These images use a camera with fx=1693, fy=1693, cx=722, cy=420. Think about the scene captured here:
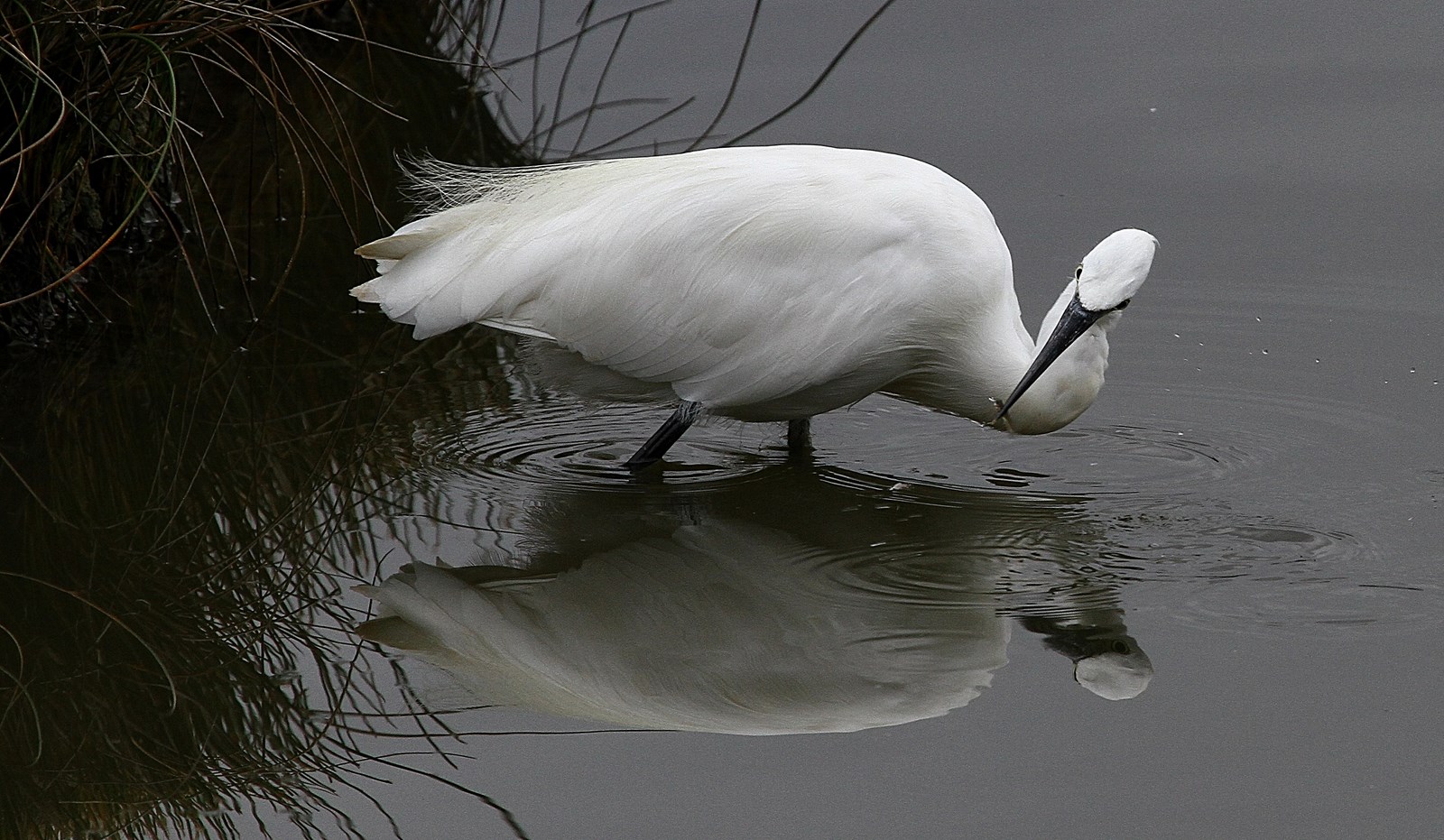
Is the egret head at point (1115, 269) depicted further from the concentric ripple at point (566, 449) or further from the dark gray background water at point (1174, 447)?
the concentric ripple at point (566, 449)

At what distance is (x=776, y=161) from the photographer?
4.75m

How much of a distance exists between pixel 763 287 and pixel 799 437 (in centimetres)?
67

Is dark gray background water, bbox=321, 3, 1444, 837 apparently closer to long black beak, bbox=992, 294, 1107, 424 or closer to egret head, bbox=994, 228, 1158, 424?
long black beak, bbox=992, 294, 1107, 424

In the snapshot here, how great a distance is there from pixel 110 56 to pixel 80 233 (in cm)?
88

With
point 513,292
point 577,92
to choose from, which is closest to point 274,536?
point 513,292

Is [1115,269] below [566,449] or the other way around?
the other way around

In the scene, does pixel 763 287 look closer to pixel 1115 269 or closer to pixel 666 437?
pixel 666 437

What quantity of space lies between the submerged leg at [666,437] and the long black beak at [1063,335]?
3.03 feet

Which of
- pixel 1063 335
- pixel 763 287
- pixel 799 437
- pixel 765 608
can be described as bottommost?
pixel 765 608

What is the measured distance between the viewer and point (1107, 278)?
13.6 feet

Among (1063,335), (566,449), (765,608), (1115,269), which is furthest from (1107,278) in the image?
(566,449)

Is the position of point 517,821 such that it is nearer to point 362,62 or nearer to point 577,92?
point 577,92

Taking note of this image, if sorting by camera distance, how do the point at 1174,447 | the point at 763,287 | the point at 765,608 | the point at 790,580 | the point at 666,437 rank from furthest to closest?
the point at 1174,447
the point at 666,437
the point at 763,287
the point at 790,580
the point at 765,608

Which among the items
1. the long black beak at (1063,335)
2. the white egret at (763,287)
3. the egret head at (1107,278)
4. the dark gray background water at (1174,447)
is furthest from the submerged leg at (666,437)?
the egret head at (1107,278)
